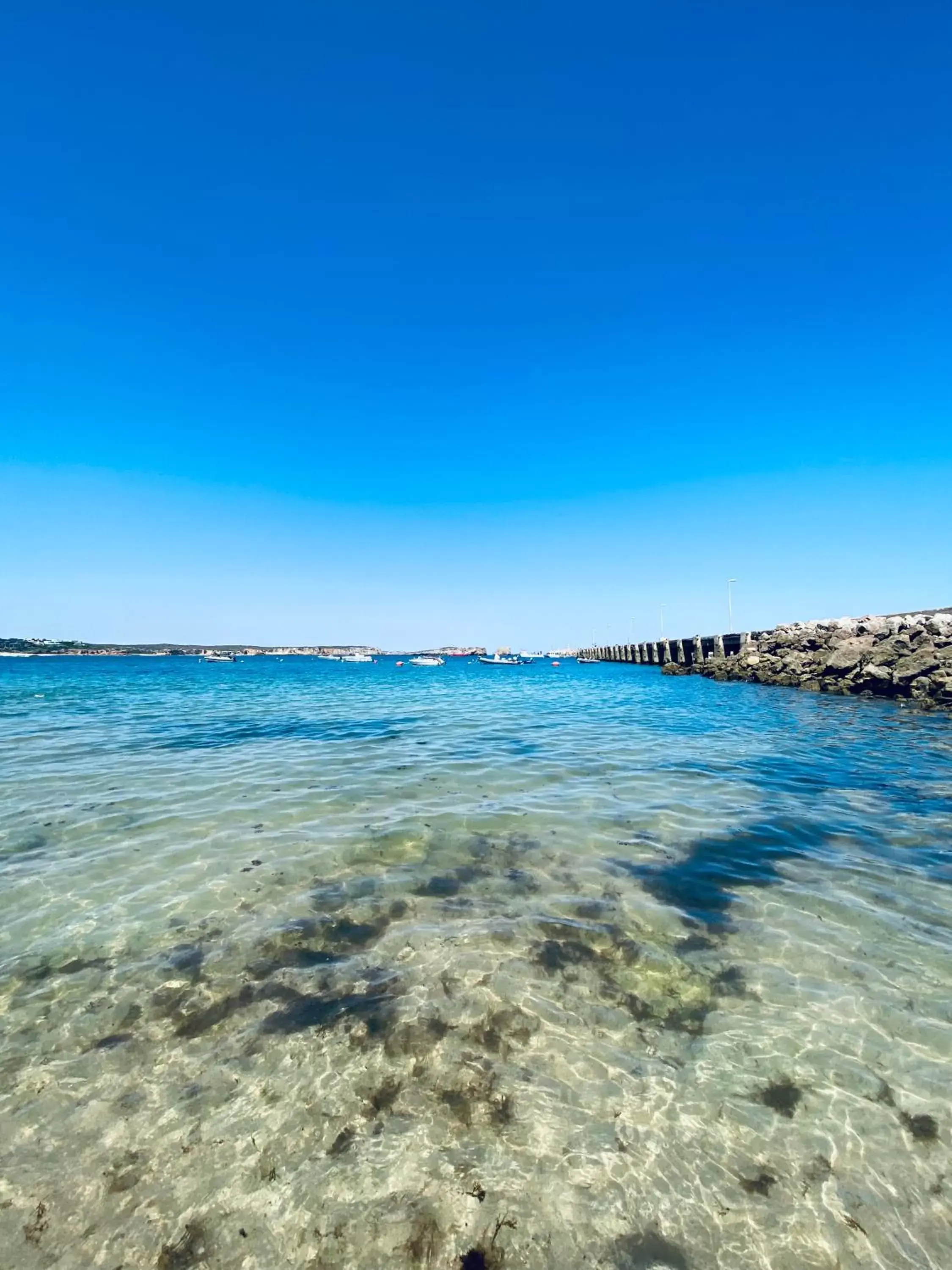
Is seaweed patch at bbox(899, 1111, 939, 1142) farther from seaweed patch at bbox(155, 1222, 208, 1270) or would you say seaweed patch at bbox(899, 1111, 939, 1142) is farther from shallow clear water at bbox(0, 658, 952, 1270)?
seaweed patch at bbox(155, 1222, 208, 1270)

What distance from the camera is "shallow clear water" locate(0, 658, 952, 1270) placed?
307 centimetres

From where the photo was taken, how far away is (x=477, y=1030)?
4.56 metres

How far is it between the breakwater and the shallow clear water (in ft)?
68.2

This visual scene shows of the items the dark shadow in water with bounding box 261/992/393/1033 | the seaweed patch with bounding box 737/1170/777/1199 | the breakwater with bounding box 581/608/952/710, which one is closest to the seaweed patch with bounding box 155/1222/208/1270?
the dark shadow in water with bounding box 261/992/393/1033

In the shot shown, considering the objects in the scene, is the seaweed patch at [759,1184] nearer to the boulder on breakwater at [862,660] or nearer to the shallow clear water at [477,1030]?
the shallow clear water at [477,1030]

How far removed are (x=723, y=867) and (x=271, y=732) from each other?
16.9 m

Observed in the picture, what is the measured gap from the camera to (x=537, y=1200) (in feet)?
10.4

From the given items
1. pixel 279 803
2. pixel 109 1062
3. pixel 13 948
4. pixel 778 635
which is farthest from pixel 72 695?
pixel 778 635

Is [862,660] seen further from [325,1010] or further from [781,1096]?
[325,1010]

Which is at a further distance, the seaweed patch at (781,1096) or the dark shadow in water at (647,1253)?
the seaweed patch at (781,1096)

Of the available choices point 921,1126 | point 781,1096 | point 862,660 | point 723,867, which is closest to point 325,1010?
point 781,1096

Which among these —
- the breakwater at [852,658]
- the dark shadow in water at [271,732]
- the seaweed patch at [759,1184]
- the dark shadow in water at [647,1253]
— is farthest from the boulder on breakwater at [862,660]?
the dark shadow in water at [647,1253]

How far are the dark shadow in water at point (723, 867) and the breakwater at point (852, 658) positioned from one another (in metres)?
21.5

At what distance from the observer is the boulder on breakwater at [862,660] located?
2727cm
